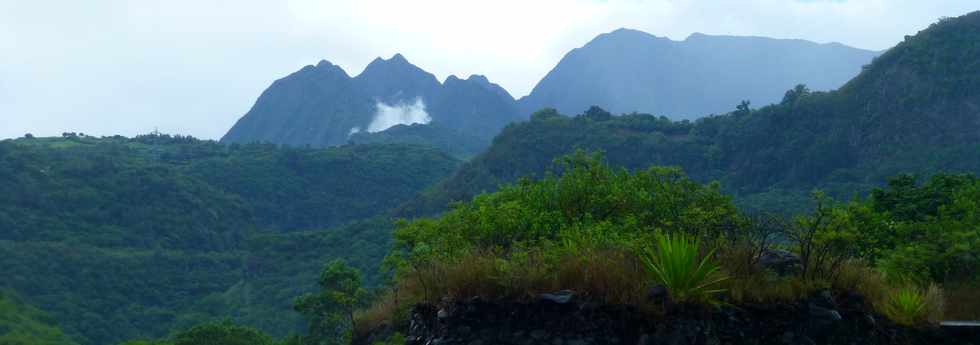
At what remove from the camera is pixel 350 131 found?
174m

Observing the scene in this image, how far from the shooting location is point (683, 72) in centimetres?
16338

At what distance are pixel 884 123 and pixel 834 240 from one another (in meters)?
59.2

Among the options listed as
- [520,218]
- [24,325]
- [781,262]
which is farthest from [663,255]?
[24,325]

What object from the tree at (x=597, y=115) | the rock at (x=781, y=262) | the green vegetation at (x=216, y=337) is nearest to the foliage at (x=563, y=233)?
the rock at (x=781, y=262)

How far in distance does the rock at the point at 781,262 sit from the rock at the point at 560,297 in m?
1.59

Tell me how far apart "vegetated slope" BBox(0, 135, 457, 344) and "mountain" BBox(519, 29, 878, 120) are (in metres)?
57.2

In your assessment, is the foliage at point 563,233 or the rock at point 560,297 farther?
the foliage at point 563,233

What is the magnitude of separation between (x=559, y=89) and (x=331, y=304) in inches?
5644

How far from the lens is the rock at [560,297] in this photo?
23.3ft

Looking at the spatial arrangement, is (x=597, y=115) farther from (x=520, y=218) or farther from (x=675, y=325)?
(x=675, y=325)

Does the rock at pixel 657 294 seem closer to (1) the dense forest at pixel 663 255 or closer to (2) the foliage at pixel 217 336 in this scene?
(1) the dense forest at pixel 663 255

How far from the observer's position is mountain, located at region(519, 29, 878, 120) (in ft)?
494

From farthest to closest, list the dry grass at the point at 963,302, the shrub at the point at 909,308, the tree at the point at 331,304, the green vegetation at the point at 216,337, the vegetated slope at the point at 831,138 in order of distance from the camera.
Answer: the vegetated slope at the point at 831,138, the green vegetation at the point at 216,337, the tree at the point at 331,304, the dry grass at the point at 963,302, the shrub at the point at 909,308

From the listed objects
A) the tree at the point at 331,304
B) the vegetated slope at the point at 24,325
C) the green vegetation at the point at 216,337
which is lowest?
the vegetated slope at the point at 24,325
